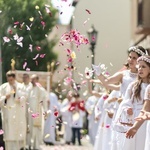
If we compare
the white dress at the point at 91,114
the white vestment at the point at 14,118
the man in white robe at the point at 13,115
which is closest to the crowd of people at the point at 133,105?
the man in white robe at the point at 13,115

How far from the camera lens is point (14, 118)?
47.8 feet

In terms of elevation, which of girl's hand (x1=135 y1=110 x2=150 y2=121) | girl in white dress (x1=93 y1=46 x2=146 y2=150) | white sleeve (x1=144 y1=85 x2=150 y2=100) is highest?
girl in white dress (x1=93 y1=46 x2=146 y2=150)

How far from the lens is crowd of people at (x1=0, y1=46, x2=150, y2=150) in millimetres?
8875

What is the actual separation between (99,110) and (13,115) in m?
1.95

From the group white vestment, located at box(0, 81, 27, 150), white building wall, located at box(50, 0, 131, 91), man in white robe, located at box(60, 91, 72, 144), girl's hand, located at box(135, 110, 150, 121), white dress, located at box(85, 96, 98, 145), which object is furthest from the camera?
white building wall, located at box(50, 0, 131, 91)

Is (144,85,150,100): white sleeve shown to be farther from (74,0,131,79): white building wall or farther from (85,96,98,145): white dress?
(74,0,131,79): white building wall

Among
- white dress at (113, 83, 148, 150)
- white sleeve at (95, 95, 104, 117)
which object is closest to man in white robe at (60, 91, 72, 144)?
white sleeve at (95, 95, 104, 117)

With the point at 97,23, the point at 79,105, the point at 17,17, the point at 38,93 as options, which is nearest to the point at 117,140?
the point at 17,17

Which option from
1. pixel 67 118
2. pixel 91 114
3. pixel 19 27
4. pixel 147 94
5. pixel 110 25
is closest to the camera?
pixel 147 94

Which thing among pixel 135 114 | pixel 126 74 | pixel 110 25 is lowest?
pixel 135 114

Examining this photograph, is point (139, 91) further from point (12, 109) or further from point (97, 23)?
point (97, 23)

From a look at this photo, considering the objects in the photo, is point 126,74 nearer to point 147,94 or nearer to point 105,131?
point 147,94

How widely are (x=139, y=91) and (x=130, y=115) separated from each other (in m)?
0.35

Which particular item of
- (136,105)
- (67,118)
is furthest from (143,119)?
(67,118)
